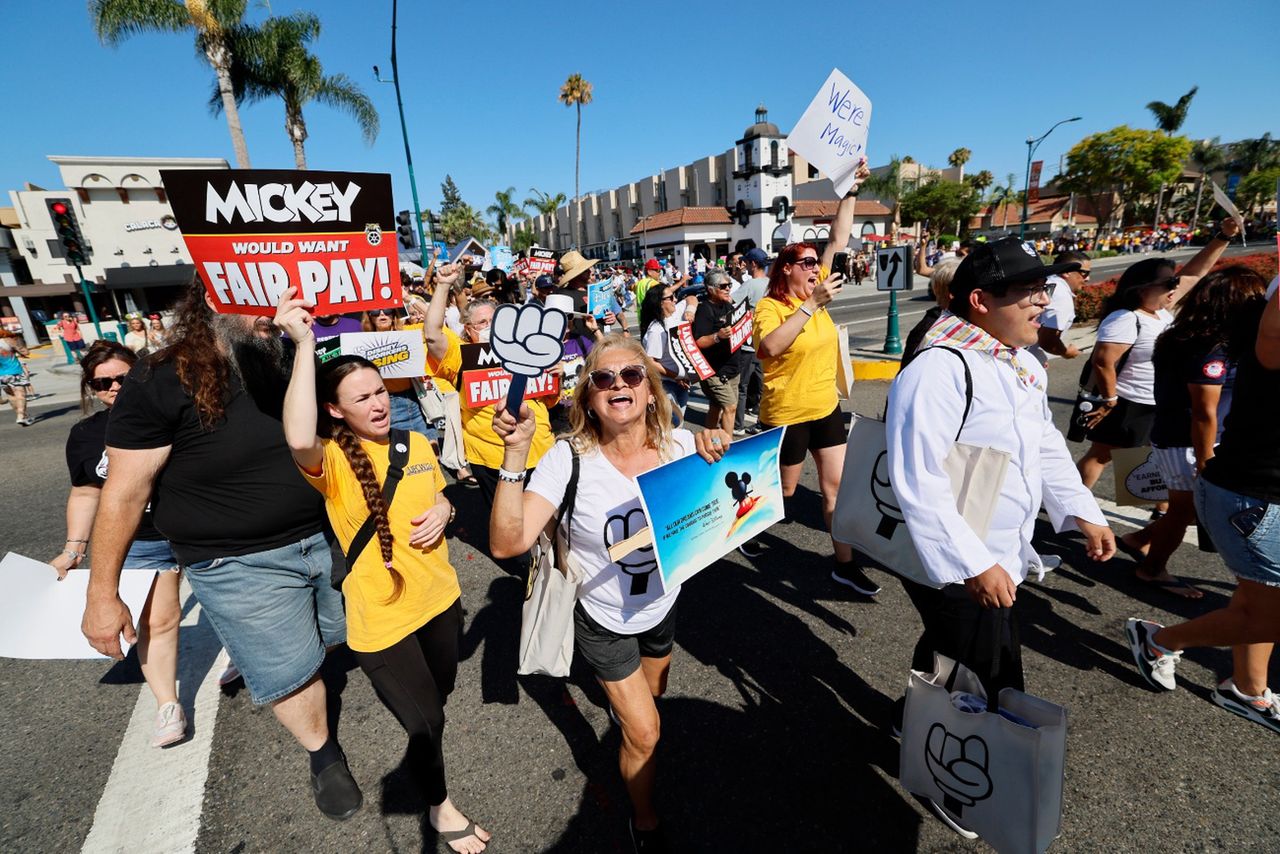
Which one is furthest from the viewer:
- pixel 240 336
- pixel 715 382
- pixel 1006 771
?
pixel 715 382

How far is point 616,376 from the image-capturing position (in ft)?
6.79

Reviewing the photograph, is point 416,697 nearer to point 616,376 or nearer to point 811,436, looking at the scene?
point 616,376

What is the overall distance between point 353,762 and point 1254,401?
4.07 metres

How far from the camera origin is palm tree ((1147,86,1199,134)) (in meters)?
62.4

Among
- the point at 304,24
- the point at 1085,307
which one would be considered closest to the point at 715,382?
the point at 1085,307

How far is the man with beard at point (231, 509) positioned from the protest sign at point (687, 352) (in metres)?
3.09

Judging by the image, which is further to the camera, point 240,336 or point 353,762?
point 353,762

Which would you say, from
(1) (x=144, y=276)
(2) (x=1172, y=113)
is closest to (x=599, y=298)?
(1) (x=144, y=276)

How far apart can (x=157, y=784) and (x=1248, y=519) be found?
476 centimetres

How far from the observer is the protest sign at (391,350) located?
4.12 metres

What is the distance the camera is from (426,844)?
2.26 metres

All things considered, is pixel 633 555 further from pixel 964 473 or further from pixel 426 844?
pixel 426 844

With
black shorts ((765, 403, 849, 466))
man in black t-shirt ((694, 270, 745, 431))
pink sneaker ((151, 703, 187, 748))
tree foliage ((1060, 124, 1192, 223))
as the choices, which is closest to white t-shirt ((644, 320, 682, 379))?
man in black t-shirt ((694, 270, 745, 431))

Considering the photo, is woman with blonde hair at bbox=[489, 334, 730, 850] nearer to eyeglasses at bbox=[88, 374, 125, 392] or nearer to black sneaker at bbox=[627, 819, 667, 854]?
black sneaker at bbox=[627, 819, 667, 854]
